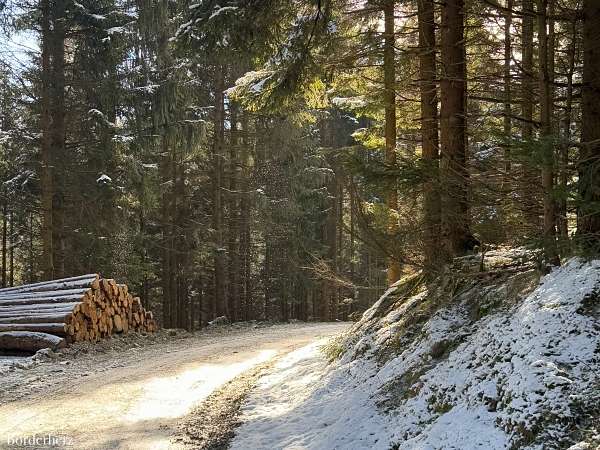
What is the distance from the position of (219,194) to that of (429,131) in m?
15.4

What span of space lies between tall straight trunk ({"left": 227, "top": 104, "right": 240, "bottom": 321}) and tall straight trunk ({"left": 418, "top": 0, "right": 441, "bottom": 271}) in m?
15.0

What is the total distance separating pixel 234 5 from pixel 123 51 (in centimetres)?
1165

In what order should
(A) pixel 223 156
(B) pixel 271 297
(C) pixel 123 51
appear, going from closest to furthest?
(C) pixel 123 51 → (A) pixel 223 156 → (B) pixel 271 297

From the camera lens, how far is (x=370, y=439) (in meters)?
4.92

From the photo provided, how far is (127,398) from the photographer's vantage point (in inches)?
298

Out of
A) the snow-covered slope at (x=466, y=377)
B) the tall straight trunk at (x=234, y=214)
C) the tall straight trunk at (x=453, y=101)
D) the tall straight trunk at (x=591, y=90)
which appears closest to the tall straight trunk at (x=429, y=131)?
the tall straight trunk at (x=453, y=101)

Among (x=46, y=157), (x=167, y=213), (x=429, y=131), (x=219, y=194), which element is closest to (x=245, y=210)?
(x=219, y=194)

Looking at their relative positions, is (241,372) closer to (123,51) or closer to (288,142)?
(123,51)

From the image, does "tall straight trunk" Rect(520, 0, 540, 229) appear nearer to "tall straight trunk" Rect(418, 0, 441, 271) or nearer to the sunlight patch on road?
"tall straight trunk" Rect(418, 0, 441, 271)

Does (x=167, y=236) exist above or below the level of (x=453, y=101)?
below

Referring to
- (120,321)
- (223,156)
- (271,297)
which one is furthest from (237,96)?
(271,297)

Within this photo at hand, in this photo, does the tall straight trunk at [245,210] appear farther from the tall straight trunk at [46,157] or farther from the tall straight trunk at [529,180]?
the tall straight trunk at [529,180]

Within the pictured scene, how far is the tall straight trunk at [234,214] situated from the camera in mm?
23641

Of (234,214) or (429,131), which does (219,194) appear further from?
(429,131)
